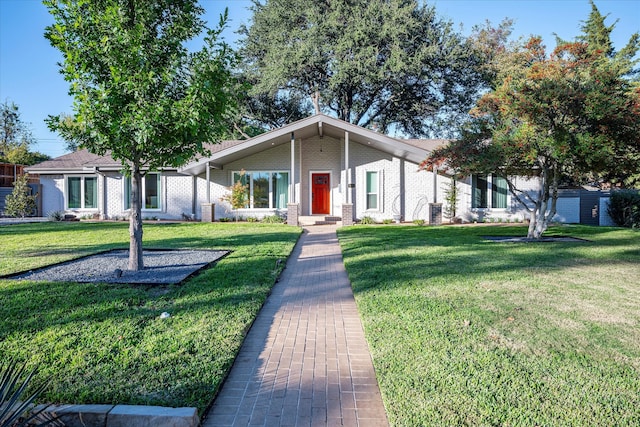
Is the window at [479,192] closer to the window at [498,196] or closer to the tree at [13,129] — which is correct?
the window at [498,196]

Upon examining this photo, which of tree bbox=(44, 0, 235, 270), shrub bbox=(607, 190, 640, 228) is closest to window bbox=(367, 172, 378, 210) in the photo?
shrub bbox=(607, 190, 640, 228)

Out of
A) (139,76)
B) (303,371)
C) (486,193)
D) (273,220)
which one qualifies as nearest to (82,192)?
(273,220)

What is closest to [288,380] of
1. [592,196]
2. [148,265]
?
[148,265]

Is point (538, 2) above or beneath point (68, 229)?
above

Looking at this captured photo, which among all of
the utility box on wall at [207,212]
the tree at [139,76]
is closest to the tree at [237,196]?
the utility box on wall at [207,212]

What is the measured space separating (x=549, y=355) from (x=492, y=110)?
29.9 feet

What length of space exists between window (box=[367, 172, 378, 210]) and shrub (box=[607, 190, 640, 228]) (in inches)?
399

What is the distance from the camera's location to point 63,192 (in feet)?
63.5

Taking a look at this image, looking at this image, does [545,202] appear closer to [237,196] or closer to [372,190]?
[372,190]

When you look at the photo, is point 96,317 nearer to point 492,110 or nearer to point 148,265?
point 148,265

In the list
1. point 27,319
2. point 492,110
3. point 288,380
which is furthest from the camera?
point 492,110

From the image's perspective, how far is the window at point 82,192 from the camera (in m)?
19.1

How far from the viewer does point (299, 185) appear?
17.6m

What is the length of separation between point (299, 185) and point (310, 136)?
2.60 metres
